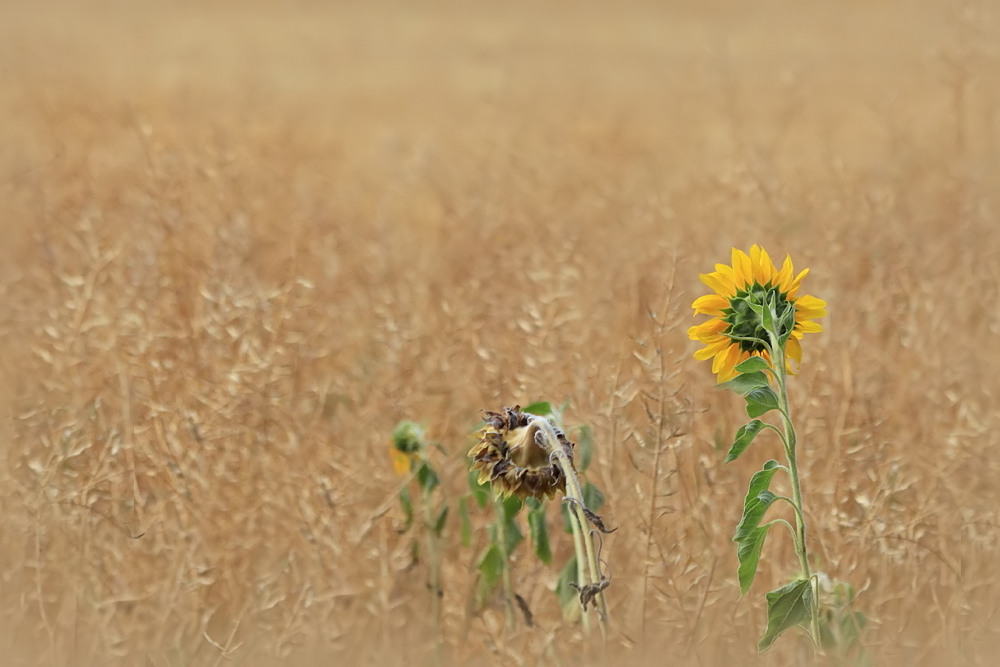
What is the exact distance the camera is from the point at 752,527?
1.17 m

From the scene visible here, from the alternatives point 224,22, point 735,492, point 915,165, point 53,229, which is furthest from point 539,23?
point 735,492

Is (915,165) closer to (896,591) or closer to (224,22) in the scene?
(896,591)

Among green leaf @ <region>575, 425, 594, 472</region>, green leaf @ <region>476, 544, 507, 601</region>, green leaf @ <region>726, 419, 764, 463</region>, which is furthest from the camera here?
green leaf @ <region>476, 544, 507, 601</region>

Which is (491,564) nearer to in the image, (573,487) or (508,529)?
(508,529)

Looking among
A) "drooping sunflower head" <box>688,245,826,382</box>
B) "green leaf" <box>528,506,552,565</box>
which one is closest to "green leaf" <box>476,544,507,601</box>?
"green leaf" <box>528,506,552,565</box>

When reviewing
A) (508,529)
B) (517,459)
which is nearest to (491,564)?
(508,529)

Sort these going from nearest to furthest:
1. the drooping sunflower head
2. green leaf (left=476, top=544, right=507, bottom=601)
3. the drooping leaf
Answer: the drooping sunflower head
green leaf (left=476, top=544, right=507, bottom=601)
the drooping leaf

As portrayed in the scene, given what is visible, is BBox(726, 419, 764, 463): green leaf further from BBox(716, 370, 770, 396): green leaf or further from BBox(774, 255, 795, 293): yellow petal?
BBox(774, 255, 795, 293): yellow petal

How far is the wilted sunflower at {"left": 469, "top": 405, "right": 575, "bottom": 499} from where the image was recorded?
124 cm

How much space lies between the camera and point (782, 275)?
4.25 feet

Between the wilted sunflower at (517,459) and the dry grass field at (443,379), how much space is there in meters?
0.28

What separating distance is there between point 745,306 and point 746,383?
4.8 inches

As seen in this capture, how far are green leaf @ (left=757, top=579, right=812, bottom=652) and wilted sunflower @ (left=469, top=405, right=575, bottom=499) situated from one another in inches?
11.3

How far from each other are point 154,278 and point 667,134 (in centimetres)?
399
